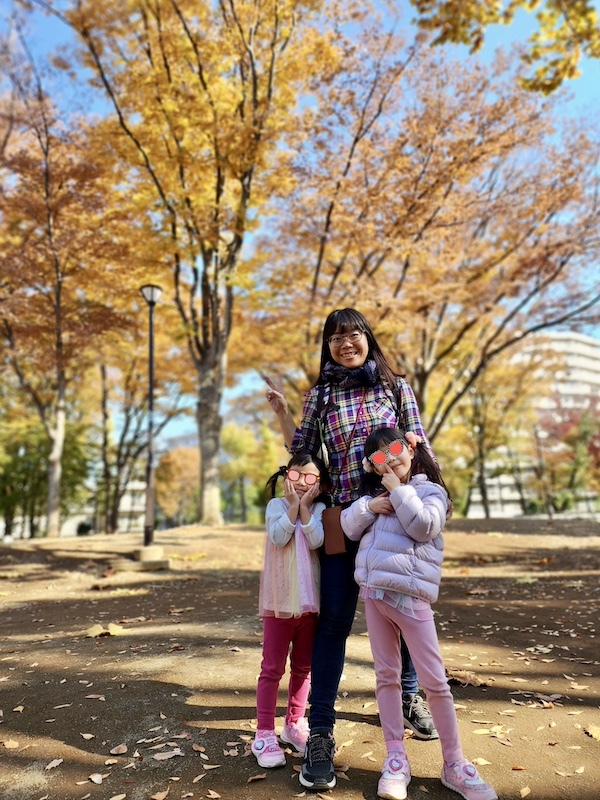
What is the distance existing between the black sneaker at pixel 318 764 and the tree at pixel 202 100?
9567 millimetres

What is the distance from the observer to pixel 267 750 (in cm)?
236

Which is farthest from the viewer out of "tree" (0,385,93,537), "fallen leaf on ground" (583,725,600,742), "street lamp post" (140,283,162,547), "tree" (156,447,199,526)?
"tree" (156,447,199,526)

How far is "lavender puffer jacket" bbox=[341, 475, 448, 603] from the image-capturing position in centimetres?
218

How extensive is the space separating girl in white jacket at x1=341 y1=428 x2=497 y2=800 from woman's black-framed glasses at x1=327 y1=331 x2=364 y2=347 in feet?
1.63

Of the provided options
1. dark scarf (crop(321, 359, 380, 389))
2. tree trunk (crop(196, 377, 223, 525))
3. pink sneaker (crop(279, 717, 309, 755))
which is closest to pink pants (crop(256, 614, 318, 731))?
pink sneaker (crop(279, 717, 309, 755))

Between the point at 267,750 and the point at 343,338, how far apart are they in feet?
6.09

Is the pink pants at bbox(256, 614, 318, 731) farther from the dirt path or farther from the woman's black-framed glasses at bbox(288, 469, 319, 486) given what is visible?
the woman's black-framed glasses at bbox(288, 469, 319, 486)

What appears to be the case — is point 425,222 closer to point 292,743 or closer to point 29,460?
point 292,743

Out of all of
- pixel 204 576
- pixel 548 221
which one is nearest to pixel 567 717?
pixel 204 576

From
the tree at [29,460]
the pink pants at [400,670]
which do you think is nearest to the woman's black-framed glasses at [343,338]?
the pink pants at [400,670]

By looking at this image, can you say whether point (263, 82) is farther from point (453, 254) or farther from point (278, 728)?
point (278, 728)

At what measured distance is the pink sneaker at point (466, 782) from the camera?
2064 millimetres

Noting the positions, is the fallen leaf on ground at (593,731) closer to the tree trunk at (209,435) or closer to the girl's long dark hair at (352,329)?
the girl's long dark hair at (352,329)

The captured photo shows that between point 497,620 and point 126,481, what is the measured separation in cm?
1927
